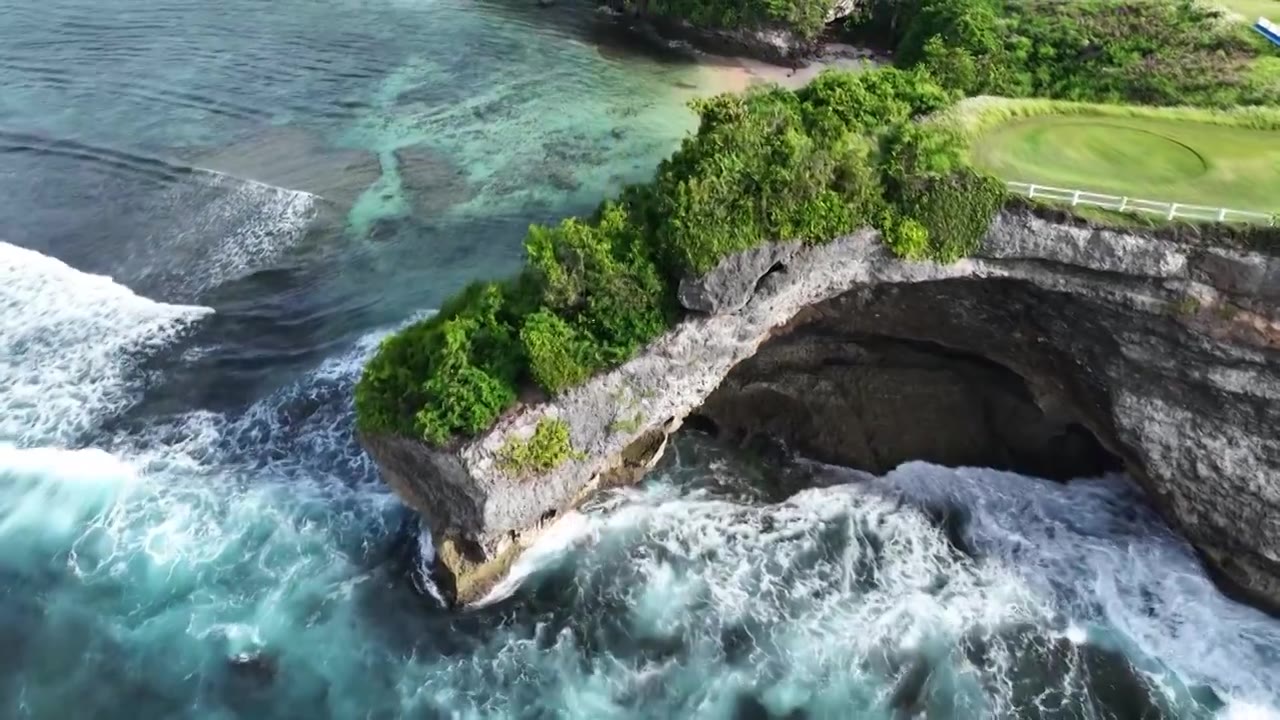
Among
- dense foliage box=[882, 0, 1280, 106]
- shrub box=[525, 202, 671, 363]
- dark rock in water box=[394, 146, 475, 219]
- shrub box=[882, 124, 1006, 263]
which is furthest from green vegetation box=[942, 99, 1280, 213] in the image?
dark rock in water box=[394, 146, 475, 219]

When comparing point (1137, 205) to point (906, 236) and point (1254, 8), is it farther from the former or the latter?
point (1254, 8)

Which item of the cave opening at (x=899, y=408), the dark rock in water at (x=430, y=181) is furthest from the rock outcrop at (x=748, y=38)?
the cave opening at (x=899, y=408)

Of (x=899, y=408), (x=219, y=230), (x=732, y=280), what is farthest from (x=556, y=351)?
(x=219, y=230)

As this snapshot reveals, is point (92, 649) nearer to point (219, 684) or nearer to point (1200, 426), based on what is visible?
point (219, 684)

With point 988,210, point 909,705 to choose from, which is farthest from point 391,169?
point 909,705

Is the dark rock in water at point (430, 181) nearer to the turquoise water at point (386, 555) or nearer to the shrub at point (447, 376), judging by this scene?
the turquoise water at point (386, 555)

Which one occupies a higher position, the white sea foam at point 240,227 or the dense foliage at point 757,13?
the dense foliage at point 757,13
